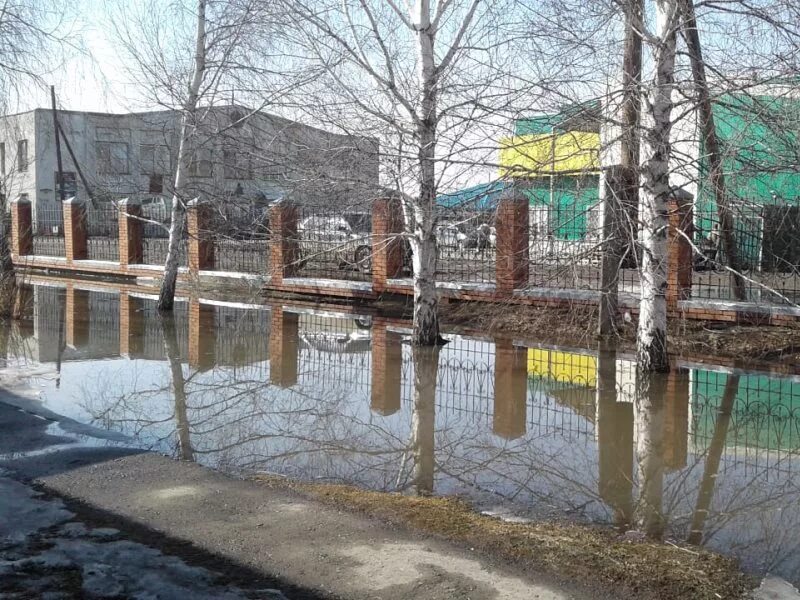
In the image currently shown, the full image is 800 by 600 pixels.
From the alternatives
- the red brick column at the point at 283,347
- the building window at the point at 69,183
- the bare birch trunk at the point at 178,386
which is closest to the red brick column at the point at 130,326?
the bare birch trunk at the point at 178,386

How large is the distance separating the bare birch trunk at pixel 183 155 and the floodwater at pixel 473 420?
2663 millimetres

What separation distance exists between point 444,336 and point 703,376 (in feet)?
14.5

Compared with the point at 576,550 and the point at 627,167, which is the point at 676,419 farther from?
the point at 576,550

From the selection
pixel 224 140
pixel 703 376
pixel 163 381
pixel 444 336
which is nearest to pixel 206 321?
pixel 224 140

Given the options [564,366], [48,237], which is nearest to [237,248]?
[564,366]

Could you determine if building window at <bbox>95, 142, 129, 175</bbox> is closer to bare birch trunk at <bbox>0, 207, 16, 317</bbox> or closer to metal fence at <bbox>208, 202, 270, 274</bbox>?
metal fence at <bbox>208, 202, 270, 274</bbox>

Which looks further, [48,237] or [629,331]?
[48,237]

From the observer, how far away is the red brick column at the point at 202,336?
11.4m

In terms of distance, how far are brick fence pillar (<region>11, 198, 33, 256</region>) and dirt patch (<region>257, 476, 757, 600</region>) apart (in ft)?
85.0

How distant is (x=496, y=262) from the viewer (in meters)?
15.5

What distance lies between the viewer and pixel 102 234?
2838 centimetres

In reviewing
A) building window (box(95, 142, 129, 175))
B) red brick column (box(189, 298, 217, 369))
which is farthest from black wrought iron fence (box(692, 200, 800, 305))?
building window (box(95, 142, 129, 175))

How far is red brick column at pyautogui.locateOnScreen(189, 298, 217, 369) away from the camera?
11352 millimetres

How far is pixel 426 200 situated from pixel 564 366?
2837 millimetres
